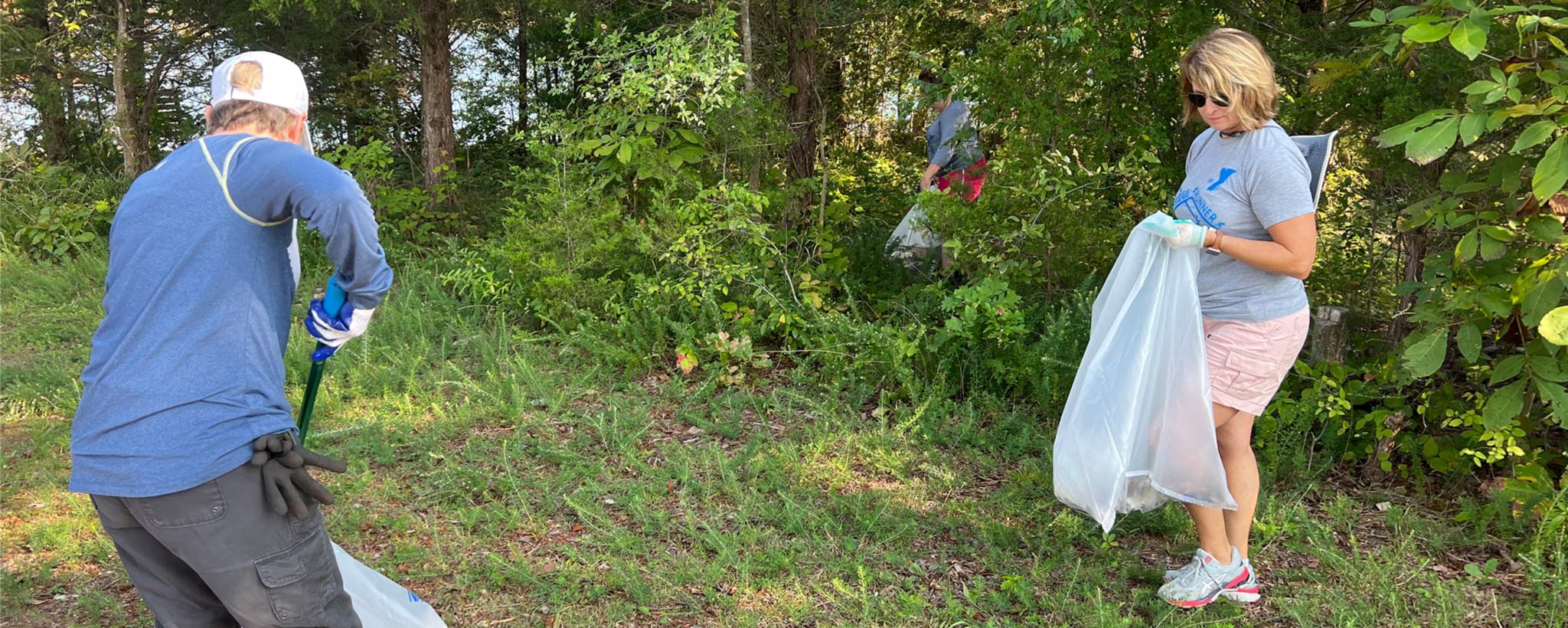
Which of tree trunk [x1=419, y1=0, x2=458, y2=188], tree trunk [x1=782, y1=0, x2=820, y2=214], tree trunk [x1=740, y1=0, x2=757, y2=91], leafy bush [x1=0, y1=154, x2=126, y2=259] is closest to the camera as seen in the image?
tree trunk [x1=740, y1=0, x2=757, y2=91]

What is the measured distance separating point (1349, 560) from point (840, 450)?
1920 millimetres

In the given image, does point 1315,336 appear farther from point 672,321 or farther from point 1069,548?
point 672,321

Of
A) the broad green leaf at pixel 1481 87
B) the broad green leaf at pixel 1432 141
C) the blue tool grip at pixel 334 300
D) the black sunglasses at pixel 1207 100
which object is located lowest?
the blue tool grip at pixel 334 300

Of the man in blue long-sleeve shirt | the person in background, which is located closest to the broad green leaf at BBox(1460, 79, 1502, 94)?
the person in background

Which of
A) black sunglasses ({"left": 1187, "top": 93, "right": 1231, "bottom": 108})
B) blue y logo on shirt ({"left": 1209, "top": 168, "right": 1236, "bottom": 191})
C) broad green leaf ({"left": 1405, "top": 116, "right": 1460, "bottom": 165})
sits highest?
black sunglasses ({"left": 1187, "top": 93, "right": 1231, "bottom": 108})

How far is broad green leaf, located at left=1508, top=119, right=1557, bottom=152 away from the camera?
254 cm

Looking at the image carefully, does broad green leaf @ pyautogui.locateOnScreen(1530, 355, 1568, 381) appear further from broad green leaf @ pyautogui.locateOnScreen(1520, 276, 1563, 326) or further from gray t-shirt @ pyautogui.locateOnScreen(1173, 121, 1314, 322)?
gray t-shirt @ pyautogui.locateOnScreen(1173, 121, 1314, 322)

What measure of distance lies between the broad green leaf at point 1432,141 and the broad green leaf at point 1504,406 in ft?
3.19

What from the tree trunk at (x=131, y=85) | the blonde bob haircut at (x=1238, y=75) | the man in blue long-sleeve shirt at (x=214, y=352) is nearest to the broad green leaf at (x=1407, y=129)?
the blonde bob haircut at (x=1238, y=75)

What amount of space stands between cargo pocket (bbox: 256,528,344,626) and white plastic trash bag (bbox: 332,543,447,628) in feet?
1.83

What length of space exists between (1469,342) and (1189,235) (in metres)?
1.24

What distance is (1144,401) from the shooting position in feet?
9.36

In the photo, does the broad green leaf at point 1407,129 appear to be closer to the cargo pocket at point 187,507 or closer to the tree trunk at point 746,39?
the cargo pocket at point 187,507

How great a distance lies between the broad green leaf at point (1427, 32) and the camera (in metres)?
2.50
